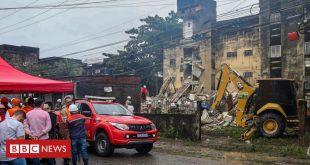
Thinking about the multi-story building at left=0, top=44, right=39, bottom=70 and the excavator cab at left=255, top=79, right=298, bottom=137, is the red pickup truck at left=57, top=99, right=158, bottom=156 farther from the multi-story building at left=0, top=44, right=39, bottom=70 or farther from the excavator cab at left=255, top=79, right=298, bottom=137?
the multi-story building at left=0, top=44, right=39, bottom=70

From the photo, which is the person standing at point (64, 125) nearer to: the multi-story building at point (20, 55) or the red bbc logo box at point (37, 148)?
the red bbc logo box at point (37, 148)

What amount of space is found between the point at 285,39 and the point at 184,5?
19.6 meters

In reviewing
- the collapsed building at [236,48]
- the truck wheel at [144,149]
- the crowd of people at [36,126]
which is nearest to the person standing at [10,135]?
the crowd of people at [36,126]

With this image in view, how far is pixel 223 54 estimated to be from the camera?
4516 cm

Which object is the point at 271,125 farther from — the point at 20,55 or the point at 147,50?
the point at 20,55

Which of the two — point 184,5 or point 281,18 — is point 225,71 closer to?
point 281,18

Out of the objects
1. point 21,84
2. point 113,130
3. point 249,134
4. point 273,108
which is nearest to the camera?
point 21,84

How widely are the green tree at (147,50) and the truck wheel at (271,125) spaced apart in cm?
3670

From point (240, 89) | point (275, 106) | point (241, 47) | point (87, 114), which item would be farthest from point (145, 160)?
point (241, 47)

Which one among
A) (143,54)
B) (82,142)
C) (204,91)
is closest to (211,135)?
(82,142)

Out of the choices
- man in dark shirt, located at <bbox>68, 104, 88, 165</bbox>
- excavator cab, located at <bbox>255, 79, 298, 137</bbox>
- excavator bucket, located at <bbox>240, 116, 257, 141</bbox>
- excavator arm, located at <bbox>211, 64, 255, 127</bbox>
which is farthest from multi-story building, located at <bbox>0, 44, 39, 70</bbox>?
man in dark shirt, located at <bbox>68, 104, 88, 165</bbox>

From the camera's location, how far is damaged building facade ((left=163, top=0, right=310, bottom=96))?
38094 millimetres

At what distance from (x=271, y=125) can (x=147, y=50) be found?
129ft

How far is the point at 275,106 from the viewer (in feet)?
56.4
